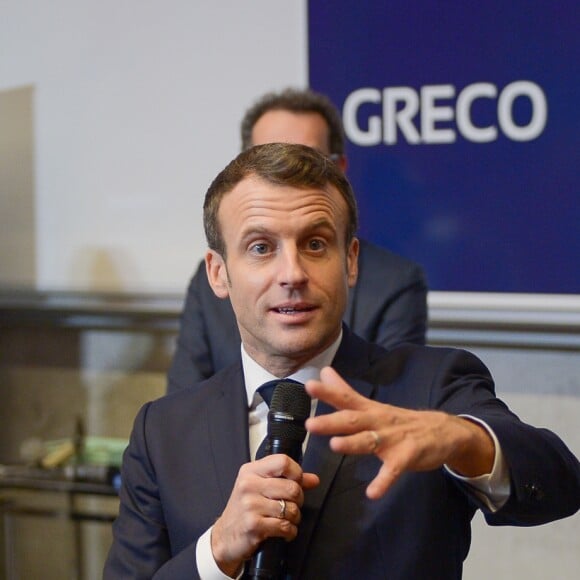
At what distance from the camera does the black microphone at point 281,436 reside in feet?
4.69

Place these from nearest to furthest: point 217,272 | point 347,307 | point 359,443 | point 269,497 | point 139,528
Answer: point 359,443 < point 269,497 < point 139,528 < point 217,272 < point 347,307

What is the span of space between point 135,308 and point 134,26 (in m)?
1.10

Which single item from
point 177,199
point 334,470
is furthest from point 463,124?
point 334,470

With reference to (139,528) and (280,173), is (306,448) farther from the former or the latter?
(280,173)

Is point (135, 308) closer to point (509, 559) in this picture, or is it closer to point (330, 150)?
point (330, 150)

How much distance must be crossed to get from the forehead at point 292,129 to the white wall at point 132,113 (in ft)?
2.51

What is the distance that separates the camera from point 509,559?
3.66 metres

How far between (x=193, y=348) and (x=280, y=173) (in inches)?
54.2

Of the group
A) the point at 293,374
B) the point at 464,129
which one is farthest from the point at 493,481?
the point at 464,129

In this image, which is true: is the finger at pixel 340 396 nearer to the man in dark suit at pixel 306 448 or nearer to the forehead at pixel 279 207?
the man in dark suit at pixel 306 448

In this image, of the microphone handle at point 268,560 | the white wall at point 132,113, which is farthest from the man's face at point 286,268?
the white wall at point 132,113

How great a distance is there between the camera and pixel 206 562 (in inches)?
59.6

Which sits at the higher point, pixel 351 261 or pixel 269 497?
pixel 351 261

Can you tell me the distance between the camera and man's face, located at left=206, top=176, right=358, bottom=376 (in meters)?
1.62
